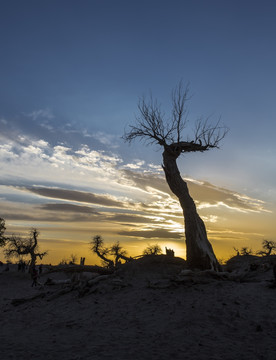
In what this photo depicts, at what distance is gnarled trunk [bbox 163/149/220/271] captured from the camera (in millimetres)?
16734

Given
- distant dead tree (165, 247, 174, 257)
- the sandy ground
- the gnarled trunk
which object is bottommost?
the sandy ground

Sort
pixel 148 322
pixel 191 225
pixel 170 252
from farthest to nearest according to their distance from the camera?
pixel 170 252 < pixel 191 225 < pixel 148 322

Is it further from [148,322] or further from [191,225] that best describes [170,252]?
[148,322]

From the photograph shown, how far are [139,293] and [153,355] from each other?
6.21 m

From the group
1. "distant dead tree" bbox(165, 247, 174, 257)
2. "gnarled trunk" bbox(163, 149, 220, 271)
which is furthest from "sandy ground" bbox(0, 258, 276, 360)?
"distant dead tree" bbox(165, 247, 174, 257)

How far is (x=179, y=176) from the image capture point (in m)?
18.3

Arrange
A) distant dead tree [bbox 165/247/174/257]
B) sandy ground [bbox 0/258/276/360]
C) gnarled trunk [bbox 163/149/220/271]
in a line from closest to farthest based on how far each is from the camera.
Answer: sandy ground [bbox 0/258/276/360], gnarled trunk [bbox 163/149/220/271], distant dead tree [bbox 165/247/174/257]

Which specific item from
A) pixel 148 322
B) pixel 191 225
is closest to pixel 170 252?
pixel 191 225

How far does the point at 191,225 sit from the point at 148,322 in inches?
320

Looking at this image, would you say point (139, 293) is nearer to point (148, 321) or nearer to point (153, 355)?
point (148, 321)

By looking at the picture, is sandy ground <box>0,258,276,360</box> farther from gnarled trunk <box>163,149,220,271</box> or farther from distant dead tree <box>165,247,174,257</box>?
distant dead tree <box>165,247,174,257</box>

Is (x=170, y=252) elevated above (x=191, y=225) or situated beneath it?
situated beneath

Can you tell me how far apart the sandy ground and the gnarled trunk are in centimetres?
198

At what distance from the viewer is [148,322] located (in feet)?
32.6
